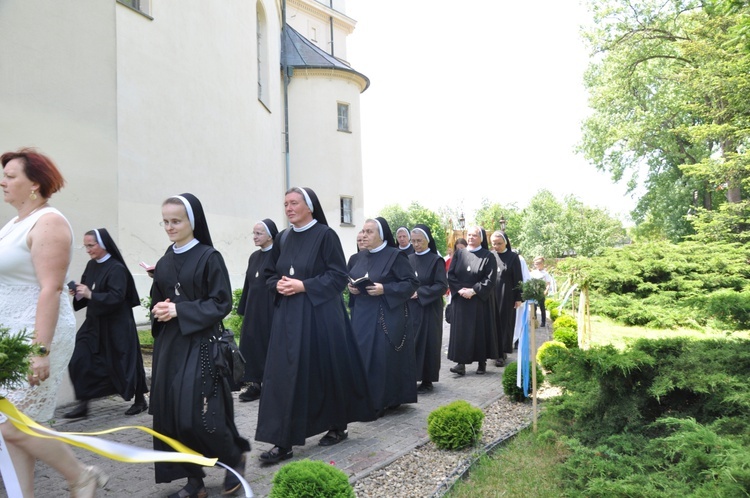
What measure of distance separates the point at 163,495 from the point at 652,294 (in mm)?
5519

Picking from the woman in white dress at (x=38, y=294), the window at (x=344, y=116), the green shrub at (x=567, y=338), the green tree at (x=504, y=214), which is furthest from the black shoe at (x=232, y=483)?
the green tree at (x=504, y=214)

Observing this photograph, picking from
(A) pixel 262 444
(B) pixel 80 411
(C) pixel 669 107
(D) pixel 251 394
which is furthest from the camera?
(C) pixel 669 107

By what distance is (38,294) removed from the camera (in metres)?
3.68

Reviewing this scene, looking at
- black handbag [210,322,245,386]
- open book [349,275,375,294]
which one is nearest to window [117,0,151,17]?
open book [349,275,375,294]

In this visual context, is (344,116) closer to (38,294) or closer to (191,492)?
(191,492)

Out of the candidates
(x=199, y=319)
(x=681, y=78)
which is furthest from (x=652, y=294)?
(x=681, y=78)

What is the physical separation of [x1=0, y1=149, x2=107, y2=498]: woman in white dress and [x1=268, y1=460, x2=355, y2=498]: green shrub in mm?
1043

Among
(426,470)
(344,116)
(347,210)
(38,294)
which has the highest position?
(344,116)

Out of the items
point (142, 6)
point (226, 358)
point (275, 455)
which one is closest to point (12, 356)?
point (226, 358)

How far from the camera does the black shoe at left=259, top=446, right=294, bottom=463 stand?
5.02m

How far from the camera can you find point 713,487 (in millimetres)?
2877

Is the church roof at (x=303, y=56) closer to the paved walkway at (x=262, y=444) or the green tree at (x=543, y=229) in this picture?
the paved walkway at (x=262, y=444)

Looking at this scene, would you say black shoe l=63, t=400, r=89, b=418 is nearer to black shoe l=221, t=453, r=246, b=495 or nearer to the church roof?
black shoe l=221, t=453, r=246, b=495

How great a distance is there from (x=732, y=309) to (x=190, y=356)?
12.0 ft
